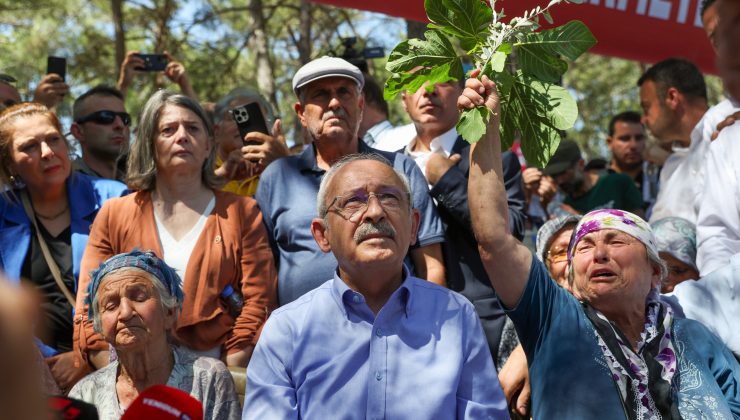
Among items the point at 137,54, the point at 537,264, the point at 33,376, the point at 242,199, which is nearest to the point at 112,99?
the point at 137,54

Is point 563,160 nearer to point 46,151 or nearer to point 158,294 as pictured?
point 46,151

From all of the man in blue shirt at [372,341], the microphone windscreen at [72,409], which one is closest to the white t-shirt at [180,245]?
the man in blue shirt at [372,341]

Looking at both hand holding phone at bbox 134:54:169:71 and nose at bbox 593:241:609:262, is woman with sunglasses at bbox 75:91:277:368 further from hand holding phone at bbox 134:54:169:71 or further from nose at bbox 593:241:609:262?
hand holding phone at bbox 134:54:169:71

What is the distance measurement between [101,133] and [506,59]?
3.07 meters

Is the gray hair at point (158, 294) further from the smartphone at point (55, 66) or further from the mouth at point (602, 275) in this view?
the smartphone at point (55, 66)

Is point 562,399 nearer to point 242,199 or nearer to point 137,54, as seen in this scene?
point 242,199

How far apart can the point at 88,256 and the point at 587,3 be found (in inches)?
186

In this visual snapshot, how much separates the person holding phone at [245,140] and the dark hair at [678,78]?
2426 mm

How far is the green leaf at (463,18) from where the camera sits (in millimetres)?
3570

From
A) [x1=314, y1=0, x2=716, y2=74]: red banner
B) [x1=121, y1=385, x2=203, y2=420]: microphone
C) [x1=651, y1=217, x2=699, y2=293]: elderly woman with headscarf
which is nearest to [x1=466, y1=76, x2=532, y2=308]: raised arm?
[x1=121, y1=385, x2=203, y2=420]: microphone

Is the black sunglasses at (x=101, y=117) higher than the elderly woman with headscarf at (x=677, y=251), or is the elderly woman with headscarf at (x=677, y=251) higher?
the black sunglasses at (x=101, y=117)

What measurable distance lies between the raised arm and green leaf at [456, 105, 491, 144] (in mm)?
30

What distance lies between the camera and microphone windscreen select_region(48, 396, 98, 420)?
6.08ft

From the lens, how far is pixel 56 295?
4805mm
